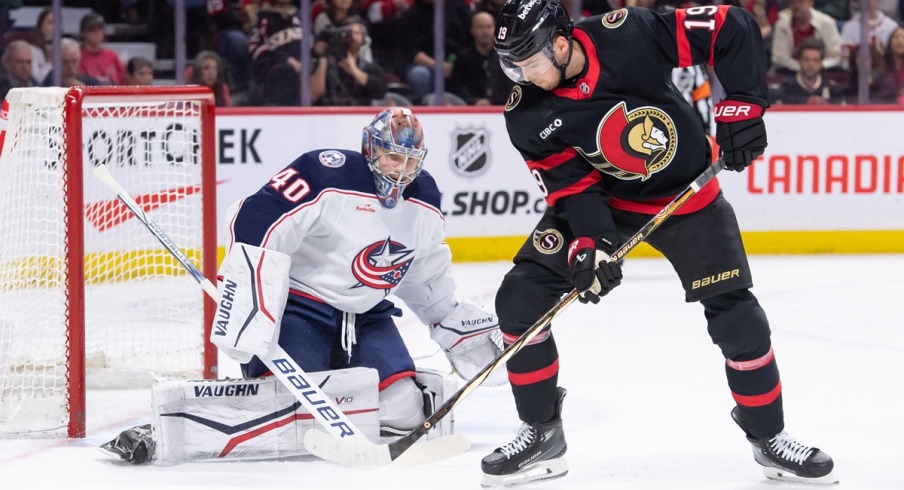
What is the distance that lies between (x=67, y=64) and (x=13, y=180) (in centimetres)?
274

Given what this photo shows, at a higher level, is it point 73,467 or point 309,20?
point 309,20

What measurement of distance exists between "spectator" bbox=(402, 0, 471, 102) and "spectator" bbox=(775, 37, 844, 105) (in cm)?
172

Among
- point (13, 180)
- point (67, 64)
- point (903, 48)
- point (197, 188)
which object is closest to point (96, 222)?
point (197, 188)

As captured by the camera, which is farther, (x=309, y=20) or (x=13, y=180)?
(x=309, y=20)

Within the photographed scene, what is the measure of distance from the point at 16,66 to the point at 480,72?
2263mm

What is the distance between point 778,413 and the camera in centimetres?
251

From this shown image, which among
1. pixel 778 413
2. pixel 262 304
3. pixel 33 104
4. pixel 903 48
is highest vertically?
pixel 903 48

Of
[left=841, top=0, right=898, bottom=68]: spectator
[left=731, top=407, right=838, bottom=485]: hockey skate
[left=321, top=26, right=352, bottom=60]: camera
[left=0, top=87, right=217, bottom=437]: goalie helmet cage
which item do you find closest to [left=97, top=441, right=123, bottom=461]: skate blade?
[left=0, top=87, right=217, bottom=437]: goalie helmet cage

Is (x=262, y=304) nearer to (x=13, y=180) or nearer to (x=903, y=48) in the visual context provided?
(x=13, y=180)

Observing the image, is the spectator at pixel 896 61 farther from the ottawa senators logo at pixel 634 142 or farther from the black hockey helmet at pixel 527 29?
the black hockey helmet at pixel 527 29

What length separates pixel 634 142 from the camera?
97.5 inches

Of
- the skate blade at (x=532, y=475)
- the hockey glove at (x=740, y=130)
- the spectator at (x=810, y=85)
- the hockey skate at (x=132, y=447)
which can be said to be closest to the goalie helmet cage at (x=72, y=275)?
the hockey skate at (x=132, y=447)

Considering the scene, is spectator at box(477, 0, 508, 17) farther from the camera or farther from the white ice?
the white ice

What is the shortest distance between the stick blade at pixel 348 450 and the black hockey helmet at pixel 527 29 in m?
0.87
